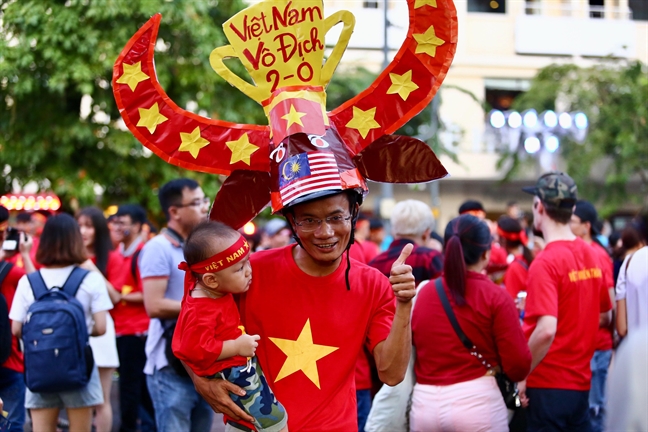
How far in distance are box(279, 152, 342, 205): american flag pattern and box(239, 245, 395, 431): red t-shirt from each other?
368 mm

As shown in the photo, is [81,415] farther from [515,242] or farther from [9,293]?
[515,242]

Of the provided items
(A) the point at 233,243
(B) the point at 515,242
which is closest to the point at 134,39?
(A) the point at 233,243

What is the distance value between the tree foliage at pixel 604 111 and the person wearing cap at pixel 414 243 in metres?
14.8

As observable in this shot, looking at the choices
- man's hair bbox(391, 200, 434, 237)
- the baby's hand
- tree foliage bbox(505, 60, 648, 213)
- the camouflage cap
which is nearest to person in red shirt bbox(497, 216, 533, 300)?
man's hair bbox(391, 200, 434, 237)

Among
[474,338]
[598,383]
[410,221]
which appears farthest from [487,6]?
[474,338]

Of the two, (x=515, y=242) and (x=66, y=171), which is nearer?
(x=515, y=242)

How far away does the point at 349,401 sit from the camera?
10.7 ft

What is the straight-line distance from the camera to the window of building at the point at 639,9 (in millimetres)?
25250

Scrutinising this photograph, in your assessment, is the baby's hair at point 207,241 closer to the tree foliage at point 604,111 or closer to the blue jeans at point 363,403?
the blue jeans at point 363,403

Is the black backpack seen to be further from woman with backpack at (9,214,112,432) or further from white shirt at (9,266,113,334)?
white shirt at (9,266,113,334)

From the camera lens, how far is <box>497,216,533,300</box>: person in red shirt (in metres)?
6.79

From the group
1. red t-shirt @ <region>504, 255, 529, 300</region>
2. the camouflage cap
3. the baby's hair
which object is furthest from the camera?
red t-shirt @ <region>504, 255, 529, 300</region>

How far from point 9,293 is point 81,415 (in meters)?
1.23

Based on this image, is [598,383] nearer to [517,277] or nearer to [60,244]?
[517,277]
